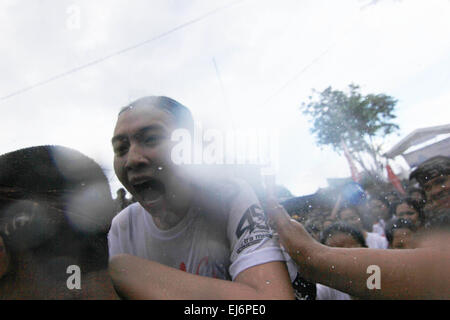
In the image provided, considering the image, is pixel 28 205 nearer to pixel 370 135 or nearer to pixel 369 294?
pixel 369 294

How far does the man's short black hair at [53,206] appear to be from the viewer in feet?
1.75

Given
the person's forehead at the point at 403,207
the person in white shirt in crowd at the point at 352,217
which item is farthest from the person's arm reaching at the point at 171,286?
the person's forehead at the point at 403,207

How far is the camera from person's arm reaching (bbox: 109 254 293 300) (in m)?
0.57

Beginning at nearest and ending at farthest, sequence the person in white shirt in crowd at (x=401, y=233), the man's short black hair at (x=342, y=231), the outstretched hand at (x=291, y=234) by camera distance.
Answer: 1. the outstretched hand at (x=291, y=234)
2. the man's short black hair at (x=342, y=231)
3. the person in white shirt in crowd at (x=401, y=233)

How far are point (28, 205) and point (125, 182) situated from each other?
0.35 metres

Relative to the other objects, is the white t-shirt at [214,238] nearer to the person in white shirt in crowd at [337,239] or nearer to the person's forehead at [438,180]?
the person in white shirt in crowd at [337,239]

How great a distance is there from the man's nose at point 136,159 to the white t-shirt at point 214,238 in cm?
27

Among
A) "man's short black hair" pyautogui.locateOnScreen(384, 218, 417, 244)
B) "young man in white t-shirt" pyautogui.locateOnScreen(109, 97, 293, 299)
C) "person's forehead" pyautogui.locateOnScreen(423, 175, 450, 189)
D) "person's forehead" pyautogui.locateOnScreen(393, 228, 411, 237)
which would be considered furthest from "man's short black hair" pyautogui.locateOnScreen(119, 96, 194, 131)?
"man's short black hair" pyautogui.locateOnScreen(384, 218, 417, 244)

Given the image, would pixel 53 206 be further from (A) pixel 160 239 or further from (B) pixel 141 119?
(A) pixel 160 239

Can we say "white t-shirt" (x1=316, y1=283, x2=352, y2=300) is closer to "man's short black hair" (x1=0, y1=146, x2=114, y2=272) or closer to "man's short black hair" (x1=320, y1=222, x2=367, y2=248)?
"man's short black hair" (x1=320, y1=222, x2=367, y2=248)

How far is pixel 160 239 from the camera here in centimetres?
103

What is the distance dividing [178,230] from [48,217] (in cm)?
52

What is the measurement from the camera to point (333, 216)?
2.34 m
